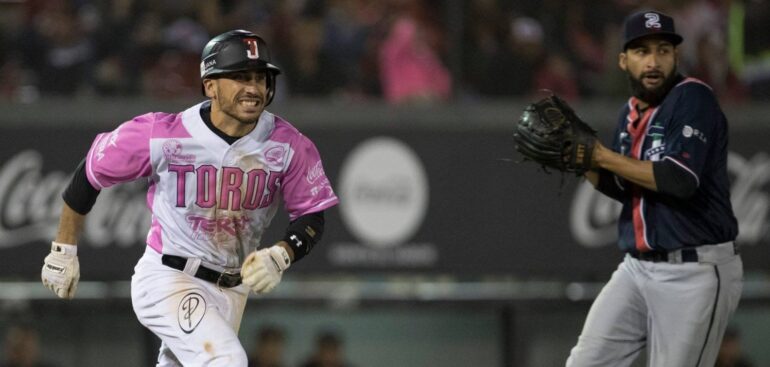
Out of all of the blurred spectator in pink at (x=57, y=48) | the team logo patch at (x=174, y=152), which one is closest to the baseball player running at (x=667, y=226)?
the team logo patch at (x=174, y=152)

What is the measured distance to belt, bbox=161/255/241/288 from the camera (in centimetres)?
516

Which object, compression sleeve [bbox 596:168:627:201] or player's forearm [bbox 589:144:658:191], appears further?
compression sleeve [bbox 596:168:627:201]

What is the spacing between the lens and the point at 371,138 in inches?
368

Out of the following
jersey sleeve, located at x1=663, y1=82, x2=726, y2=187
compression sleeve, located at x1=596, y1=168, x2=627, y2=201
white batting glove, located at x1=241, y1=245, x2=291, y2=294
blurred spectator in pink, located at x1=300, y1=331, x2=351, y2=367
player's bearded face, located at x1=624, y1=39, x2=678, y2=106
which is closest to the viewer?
white batting glove, located at x1=241, y1=245, x2=291, y2=294

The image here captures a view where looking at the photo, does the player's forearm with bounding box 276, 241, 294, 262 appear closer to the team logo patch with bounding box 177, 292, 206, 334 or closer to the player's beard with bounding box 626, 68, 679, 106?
the team logo patch with bounding box 177, 292, 206, 334

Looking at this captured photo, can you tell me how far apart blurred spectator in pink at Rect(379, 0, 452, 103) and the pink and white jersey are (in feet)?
13.6

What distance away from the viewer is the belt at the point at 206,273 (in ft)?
16.9

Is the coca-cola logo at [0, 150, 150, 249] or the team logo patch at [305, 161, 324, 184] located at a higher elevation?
the team logo patch at [305, 161, 324, 184]

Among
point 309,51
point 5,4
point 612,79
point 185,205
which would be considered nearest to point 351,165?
point 309,51

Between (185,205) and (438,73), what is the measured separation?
4553 millimetres

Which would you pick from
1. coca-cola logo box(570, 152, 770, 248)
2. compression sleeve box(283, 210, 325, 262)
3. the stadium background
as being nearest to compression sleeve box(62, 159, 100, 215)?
compression sleeve box(283, 210, 325, 262)

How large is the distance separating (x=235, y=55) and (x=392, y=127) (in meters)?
4.41

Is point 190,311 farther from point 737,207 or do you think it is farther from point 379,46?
point 737,207

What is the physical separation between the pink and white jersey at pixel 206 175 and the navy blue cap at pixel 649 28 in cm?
149
